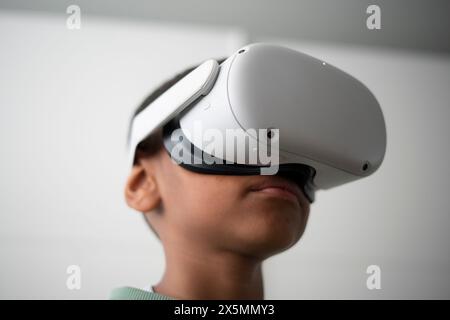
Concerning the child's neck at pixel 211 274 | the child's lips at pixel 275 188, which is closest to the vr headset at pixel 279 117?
the child's lips at pixel 275 188

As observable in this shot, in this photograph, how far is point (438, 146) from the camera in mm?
922

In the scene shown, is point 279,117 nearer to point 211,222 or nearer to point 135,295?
point 211,222

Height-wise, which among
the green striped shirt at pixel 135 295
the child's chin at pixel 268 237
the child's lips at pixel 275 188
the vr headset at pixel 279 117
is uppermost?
the vr headset at pixel 279 117

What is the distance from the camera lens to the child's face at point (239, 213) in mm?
599

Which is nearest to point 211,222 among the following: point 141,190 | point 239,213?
point 239,213

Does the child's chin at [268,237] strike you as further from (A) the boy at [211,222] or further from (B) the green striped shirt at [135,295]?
(B) the green striped shirt at [135,295]

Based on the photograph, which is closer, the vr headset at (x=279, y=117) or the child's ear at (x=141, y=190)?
the vr headset at (x=279, y=117)

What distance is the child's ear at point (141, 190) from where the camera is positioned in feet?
2.27

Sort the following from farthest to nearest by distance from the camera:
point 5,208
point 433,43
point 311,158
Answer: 1. point 433,43
2. point 5,208
3. point 311,158

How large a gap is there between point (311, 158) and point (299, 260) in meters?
0.45

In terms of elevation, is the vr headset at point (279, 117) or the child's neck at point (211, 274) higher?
the vr headset at point (279, 117)

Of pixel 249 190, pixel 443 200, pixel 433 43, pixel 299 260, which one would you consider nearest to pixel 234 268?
pixel 249 190

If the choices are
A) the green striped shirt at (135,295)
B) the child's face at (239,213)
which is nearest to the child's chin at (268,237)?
the child's face at (239,213)
